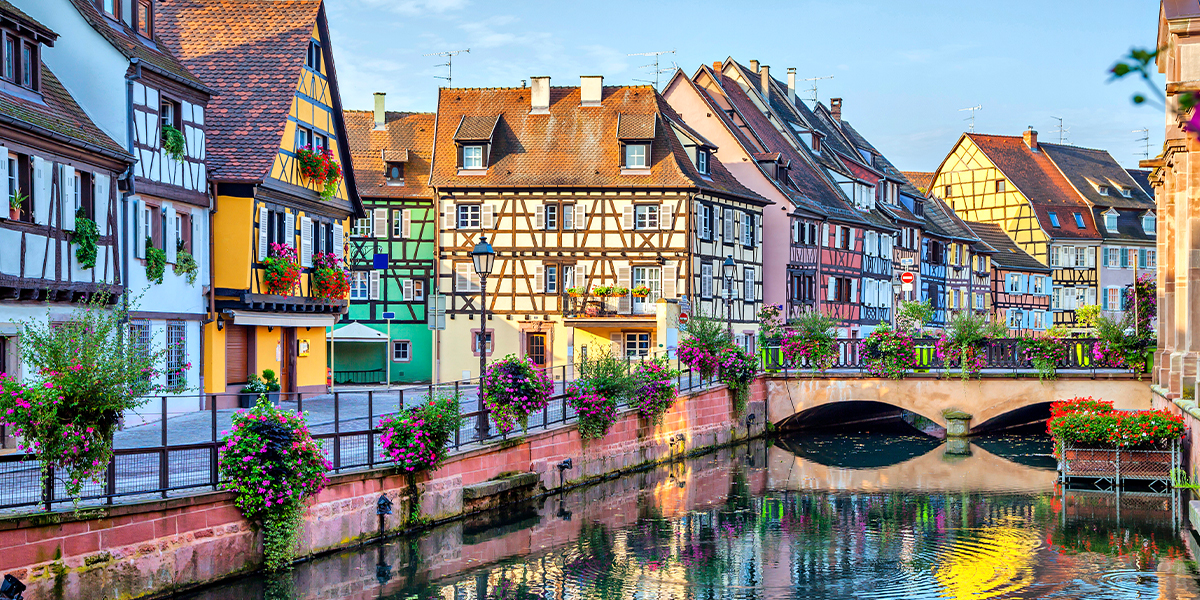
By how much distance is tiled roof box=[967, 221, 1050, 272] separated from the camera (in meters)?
69.0

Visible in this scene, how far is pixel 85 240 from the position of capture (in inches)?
792

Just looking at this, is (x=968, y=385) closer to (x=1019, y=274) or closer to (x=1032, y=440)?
(x=1032, y=440)

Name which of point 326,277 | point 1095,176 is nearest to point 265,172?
point 326,277

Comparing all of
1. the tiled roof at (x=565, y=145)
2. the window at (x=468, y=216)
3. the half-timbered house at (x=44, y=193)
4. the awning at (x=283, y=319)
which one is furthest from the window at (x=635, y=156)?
the half-timbered house at (x=44, y=193)

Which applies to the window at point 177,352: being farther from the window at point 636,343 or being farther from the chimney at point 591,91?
the chimney at point 591,91

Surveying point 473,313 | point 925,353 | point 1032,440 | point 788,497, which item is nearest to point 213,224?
point 788,497

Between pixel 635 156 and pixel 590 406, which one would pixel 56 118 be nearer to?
pixel 590 406

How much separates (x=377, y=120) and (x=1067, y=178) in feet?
145

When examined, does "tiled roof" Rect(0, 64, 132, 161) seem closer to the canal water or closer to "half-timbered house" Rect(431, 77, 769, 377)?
the canal water

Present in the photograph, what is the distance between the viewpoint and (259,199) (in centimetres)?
2672

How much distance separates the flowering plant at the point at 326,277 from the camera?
29516 millimetres

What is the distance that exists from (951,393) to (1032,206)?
1561 inches

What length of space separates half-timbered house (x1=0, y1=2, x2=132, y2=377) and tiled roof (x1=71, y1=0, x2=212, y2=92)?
3.52ft

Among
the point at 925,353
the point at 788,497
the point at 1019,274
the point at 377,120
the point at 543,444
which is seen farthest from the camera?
the point at 1019,274
